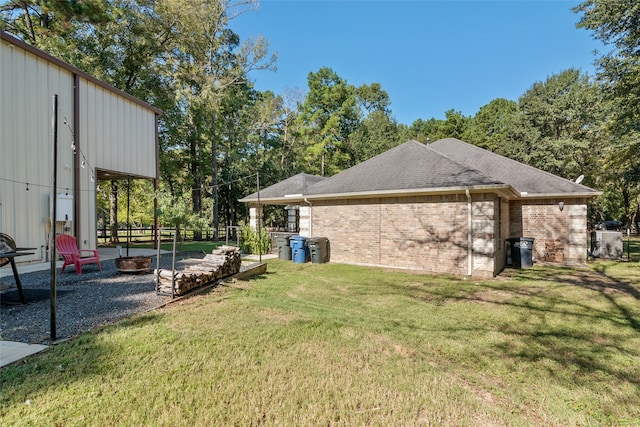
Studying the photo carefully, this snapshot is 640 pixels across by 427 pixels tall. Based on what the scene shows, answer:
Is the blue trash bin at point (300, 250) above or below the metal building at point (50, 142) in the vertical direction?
below

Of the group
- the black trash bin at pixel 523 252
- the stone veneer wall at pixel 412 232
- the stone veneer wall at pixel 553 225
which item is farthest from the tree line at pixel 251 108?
the stone veneer wall at pixel 412 232

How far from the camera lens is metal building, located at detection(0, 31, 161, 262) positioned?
8336 mm

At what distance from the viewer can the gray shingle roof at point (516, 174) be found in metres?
10.6

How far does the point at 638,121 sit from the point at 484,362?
14.3 metres

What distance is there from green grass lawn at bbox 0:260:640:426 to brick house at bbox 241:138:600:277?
3.08 meters

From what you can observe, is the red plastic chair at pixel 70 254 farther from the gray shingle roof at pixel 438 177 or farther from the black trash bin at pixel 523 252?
the black trash bin at pixel 523 252

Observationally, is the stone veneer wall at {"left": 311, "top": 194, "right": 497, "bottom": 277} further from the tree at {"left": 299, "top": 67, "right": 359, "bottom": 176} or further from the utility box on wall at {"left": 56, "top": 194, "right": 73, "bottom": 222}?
the tree at {"left": 299, "top": 67, "right": 359, "bottom": 176}

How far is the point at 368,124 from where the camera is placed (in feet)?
117

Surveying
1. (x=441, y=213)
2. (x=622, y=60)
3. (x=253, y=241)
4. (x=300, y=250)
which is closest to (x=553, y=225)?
(x=441, y=213)

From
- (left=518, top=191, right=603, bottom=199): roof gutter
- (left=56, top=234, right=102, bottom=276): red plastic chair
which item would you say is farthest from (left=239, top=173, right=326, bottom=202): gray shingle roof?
(left=518, top=191, right=603, bottom=199): roof gutter

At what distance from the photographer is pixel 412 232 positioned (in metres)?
9.47

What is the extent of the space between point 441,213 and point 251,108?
2298cm

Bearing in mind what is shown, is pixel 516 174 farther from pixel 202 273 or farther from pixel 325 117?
pixel 325 117

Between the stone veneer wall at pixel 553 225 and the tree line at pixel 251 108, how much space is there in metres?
4.37
